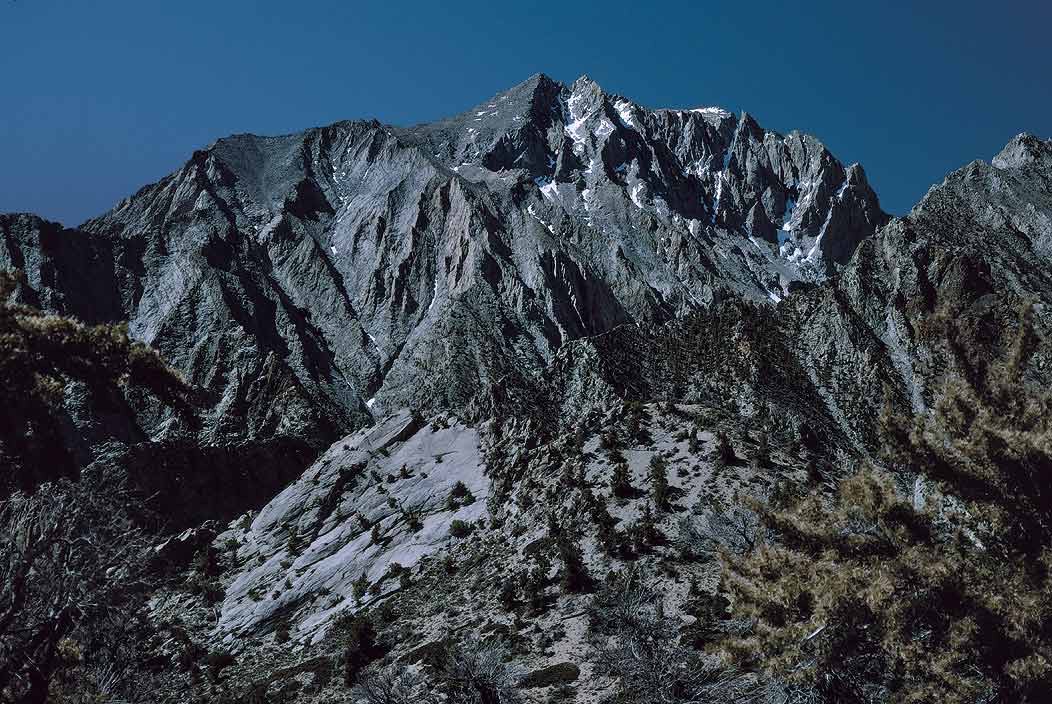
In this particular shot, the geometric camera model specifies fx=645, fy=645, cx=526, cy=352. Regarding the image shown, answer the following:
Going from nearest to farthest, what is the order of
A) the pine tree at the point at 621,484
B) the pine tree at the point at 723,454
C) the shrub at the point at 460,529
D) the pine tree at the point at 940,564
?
the pine tree at the point at 940,564, the pine tree at the point at 723,454, the pine tree at the point at 621,484, the shrub at the point at 460,529

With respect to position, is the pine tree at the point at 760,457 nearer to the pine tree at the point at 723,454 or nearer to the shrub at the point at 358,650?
→ the pine tree at the point at 723,454

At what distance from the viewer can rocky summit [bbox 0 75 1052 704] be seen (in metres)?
16.5

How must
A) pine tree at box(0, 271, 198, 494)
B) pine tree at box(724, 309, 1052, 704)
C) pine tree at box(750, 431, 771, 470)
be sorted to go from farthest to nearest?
pine tree at box(750, 431, 771, 470)
pine tree at box(724, 309, 1052, 704)
pine tree at box(0, 271, 198, 494)

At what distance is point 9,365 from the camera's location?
29.0 ft

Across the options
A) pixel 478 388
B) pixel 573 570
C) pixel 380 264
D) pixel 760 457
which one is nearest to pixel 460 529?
pixel 573 570

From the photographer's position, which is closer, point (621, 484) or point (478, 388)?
point (621, 484)

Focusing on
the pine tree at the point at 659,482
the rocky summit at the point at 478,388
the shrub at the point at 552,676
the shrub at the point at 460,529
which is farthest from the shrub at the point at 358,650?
the pine tree at the point at 659,482

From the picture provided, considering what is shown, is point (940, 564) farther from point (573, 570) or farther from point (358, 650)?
point (358, 650)

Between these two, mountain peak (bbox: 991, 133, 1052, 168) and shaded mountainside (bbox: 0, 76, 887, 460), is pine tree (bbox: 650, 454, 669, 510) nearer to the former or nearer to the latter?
shaded mountainside (bbox: 0, 76, 887, 460)

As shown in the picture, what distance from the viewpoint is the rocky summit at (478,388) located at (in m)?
16.5

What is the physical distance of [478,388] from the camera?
3095 inches

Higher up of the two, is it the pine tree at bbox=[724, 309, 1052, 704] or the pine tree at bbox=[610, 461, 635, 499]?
the pine tree at bbox=[610, 461, 635, 499]

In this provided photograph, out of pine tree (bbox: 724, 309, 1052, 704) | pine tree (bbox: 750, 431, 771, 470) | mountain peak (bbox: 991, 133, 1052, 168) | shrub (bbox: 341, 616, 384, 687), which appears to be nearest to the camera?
pine tree (bbox: 724, 309, 1052, 704)

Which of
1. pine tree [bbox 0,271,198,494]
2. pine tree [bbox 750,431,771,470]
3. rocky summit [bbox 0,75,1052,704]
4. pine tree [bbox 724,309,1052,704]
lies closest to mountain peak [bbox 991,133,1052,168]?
rocky summit [bbox 0,75,1052,704]
